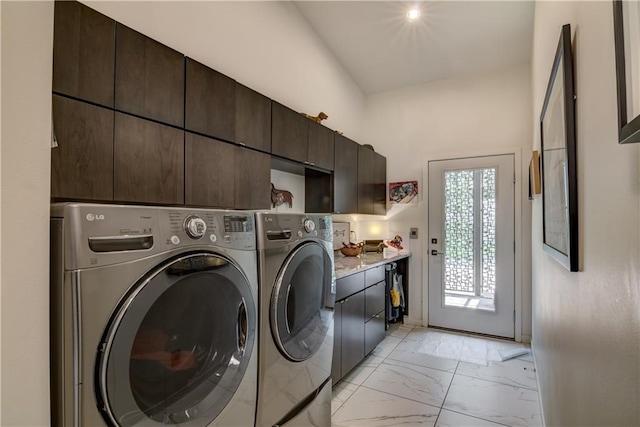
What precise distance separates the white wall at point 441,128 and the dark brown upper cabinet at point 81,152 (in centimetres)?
338

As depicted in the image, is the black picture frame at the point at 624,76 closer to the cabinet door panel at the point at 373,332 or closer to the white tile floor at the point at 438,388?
the white tile floor at the point at 438,388

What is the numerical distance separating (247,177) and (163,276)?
3.54 ft

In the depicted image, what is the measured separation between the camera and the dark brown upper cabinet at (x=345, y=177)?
301 cm

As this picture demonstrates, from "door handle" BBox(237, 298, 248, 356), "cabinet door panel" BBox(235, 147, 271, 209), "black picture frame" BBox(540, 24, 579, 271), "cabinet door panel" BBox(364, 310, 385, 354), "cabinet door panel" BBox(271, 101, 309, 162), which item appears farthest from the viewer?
"cabinet door panel" BBox(364, 310, 385, 354)

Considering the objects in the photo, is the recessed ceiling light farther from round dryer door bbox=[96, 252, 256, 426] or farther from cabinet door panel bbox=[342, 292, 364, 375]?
round dryer door bbox=[96, 252, 256, 426]

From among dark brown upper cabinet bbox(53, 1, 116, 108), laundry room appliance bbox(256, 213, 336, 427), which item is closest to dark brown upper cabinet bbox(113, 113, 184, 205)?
dark brown upper cabinet bbox(53, 1, 116, 108)

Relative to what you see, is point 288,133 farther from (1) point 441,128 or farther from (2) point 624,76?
(1) point 441,128

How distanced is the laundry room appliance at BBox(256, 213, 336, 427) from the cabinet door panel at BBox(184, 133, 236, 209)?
0.48 meters

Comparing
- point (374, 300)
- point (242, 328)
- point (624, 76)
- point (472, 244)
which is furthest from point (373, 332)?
point (624, 76)

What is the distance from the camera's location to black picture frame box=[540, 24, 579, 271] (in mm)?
952

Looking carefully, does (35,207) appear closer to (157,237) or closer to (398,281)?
(157,237)

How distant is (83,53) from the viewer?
1.17 metres

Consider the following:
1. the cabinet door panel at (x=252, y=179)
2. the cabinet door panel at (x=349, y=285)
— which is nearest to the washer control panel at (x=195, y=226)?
the cabinet door panel at (x=252, y=179)

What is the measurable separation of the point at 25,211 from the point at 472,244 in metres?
3.83
